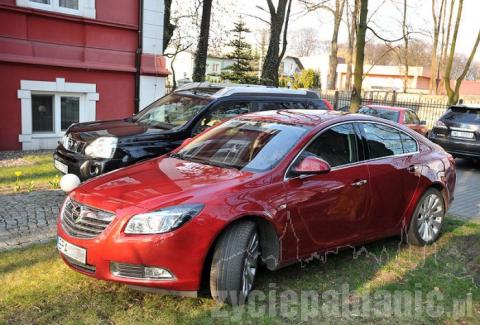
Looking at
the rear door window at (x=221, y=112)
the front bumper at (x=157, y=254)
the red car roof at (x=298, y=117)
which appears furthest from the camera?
the rear door window at (x=221, y=112)

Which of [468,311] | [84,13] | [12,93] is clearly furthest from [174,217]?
[84,13]

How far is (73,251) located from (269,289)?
5.47 feet

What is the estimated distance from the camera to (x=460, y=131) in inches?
487

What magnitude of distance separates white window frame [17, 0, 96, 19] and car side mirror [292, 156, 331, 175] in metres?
8.17

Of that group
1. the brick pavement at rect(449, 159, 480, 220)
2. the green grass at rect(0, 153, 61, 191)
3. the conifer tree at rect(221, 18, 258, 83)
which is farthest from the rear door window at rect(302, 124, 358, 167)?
the conifer tree at rect(221, 18, 258, 83)

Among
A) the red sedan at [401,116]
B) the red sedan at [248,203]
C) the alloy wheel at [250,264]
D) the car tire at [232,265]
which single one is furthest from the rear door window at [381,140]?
the red sedan at [401,116]

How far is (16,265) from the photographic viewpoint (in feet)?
15.0

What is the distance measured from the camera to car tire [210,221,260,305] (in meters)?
3.76

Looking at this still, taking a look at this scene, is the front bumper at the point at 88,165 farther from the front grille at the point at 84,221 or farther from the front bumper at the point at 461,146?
the front bumper at the point at 461,146

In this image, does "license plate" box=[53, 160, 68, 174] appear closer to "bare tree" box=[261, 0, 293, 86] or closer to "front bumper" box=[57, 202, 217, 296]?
"front bumper" box=[57, 202, 217, 296]

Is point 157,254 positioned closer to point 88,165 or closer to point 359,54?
point 88,165

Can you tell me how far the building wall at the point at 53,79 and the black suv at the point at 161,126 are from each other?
3.55 metres

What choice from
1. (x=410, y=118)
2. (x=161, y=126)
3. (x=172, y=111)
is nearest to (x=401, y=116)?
(x=410, y=118)

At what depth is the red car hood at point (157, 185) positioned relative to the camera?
12.4 ft
